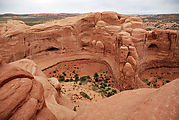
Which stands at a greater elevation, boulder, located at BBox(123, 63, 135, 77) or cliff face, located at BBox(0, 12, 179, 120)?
cliff face, located at BBox(0, 12, 179, 120)

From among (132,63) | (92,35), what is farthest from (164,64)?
(92,35)

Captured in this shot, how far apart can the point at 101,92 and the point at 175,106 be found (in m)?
11.0

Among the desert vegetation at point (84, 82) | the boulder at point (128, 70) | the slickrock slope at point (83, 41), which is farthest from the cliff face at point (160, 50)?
the desert vegetation at point (84, 82)

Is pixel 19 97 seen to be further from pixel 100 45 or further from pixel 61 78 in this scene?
pixel 100 45

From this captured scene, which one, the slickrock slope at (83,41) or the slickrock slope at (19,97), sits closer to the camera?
the slickrock slope at (19,97)

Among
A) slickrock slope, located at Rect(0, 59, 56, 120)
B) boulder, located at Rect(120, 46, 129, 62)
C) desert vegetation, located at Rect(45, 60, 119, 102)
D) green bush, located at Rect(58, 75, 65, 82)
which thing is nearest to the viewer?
slickrock slope, located at Rect(0, 59, 56, 120)

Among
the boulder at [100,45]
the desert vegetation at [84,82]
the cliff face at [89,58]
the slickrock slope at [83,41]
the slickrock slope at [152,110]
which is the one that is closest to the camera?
the slickrock slope at [152,110]

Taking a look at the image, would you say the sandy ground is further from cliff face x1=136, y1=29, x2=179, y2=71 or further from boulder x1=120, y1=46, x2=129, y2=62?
boulder x1=120, y1=46, x2=129, y2=62

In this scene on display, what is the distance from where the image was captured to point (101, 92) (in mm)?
14453

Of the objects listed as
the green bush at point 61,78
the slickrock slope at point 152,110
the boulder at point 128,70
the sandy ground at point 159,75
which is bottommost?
the green bush at point 61,78

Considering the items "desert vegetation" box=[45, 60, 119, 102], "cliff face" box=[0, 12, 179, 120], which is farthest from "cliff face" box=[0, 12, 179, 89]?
"desert vegetation" box=[45, 60, 119, 102]

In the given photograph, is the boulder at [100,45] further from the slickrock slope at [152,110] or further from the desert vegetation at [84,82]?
the slickrock slope at [152,110]

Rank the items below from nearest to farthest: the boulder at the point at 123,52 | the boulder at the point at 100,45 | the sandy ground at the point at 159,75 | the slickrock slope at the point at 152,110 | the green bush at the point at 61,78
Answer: the slickrock slope at the point at 152,110 → the boulder at the point at 123,52 → the sandy ground at the point at 159,75 → the green bush at the point at 61,78 → the boulder at the point at 100,45

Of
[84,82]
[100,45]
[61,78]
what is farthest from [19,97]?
[100,45]
